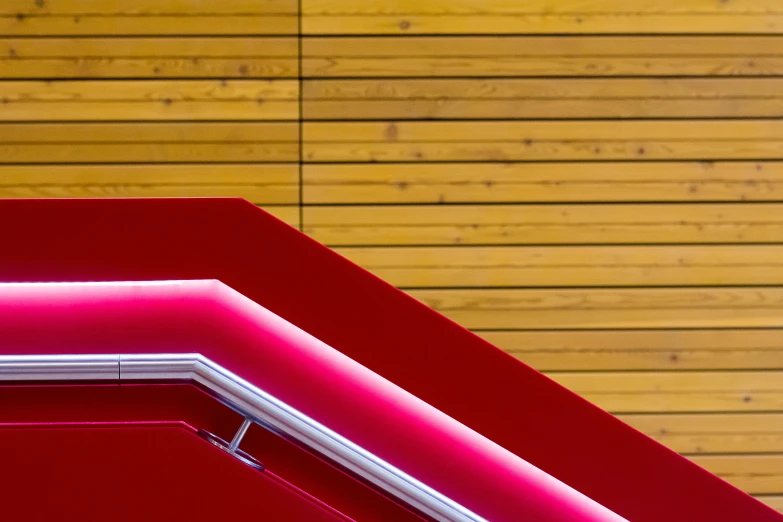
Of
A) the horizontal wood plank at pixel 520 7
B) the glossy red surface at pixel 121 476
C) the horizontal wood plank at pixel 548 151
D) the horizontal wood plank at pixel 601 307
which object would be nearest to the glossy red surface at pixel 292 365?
the glossy red surface at pixel 121 476

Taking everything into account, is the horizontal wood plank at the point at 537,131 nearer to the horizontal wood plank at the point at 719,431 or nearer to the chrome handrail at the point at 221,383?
the horizontal wood plank at the point at 719,431

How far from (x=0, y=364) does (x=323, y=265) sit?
0.47 metres

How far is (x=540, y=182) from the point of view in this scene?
2686 mm

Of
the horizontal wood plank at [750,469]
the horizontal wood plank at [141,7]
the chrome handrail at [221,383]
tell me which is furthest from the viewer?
the horizontal wood plank at [750,469]

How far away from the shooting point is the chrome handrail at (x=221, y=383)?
894 mm

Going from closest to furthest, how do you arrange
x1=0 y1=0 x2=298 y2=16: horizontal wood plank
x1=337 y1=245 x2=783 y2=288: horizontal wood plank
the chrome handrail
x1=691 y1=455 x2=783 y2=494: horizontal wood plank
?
the chrome handrail < x1=0 y1=0 x2=298 y2=16: horizontal wood plank < x1=337 y1=245 x2=783 y2=288: horizontal wood plank < x1=691 y1=455 x2=783 y2=494: horizontal wood plank

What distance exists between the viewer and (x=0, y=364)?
0.89 metres

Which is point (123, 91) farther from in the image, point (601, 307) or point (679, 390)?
point (679, 390)

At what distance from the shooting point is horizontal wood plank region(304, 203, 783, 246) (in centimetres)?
266

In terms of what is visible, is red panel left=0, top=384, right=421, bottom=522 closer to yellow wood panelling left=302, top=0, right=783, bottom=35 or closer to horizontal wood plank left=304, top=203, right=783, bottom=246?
horizontal wood plank left=304, top=203, right=783, bottom=246

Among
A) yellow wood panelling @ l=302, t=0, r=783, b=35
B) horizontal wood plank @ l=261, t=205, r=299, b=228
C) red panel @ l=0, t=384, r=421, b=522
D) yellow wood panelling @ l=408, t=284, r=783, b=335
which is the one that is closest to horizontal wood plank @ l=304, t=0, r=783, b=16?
yellow wood panelling @ l=302, t=0, r=783, b=35

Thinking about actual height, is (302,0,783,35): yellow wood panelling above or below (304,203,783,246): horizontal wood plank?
above

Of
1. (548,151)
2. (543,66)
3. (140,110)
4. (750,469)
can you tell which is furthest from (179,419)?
(750,469)

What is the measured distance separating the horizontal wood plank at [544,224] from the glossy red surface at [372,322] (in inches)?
63.1
